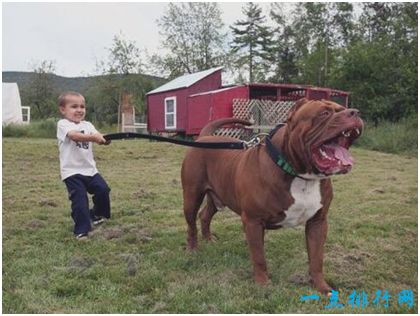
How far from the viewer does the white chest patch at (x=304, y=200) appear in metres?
3.53

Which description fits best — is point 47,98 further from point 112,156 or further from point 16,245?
point 16,245

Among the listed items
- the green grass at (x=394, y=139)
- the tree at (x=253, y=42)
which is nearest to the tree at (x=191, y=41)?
the tree at (x=253, y=42)

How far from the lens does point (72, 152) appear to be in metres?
5.43

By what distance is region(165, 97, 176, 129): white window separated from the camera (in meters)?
22.8

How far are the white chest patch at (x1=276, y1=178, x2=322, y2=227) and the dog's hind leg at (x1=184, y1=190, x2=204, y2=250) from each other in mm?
1200

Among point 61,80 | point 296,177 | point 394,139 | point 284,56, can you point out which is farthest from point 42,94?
point 296,177

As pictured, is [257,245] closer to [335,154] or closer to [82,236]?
[335,154]

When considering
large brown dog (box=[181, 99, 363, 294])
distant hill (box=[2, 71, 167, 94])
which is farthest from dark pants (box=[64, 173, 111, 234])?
distant hill (box=[2, 71, 167, 94])

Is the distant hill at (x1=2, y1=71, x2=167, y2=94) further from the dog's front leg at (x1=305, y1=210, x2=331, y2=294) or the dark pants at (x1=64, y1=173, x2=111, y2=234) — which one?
the dog's front leg at (x1=305, y1=210, x2=331, y2=294)

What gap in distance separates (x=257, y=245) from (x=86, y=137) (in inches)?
83.4

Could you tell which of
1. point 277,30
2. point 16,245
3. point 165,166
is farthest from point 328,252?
point 277,30

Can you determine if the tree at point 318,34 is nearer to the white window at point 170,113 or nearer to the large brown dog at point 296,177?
the white window at point 170,113

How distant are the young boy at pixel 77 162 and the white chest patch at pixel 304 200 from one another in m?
2.41

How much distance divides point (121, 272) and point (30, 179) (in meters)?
6.07
